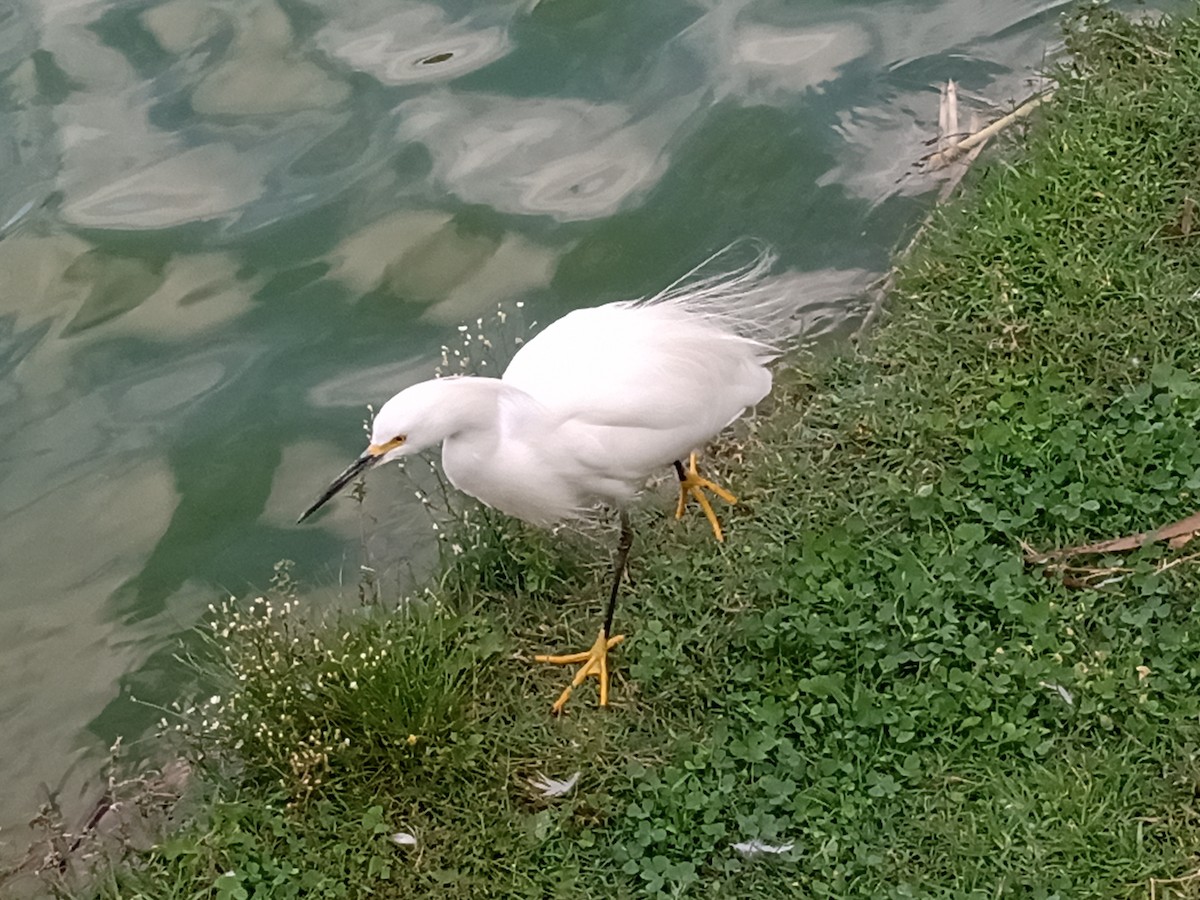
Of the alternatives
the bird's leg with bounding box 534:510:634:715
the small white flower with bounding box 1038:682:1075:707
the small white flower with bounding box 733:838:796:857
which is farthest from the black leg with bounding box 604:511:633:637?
the small white flower with bounding box 1038:682:1075:707

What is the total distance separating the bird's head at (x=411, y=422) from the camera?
2533 millimetres

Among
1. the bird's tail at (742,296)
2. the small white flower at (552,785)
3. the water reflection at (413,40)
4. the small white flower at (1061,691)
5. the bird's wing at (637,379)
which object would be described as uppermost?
the water reflection at (413,40)

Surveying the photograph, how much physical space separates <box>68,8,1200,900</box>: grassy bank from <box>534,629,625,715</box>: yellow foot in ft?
0.16

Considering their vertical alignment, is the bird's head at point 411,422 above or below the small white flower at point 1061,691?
above

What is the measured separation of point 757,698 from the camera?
305 cm

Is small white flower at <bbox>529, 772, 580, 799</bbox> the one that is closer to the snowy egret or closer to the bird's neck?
the snowy egret

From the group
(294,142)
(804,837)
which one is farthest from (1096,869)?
(294,142)

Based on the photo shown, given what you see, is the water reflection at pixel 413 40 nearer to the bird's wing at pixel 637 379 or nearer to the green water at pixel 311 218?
the green water at pixel 311 218

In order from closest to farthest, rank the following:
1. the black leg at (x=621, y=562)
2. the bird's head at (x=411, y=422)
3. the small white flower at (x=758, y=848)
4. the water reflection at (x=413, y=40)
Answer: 1. the bird's head at (x=411, y=422)
2. the small white flower at (x=758, y=848)
3. the black leg at (x=621, y=562)
4. the water reflection at (x=413, y=40)

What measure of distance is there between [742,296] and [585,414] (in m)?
0.96

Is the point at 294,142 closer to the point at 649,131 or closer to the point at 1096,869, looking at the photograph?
the point at 649,131

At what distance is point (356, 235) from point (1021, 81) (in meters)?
2.93

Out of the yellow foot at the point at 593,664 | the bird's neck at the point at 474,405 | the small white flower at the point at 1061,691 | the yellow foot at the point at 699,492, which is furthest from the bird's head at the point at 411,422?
the small white flower at the point at 1061,691

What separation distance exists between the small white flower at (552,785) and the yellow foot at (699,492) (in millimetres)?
888
